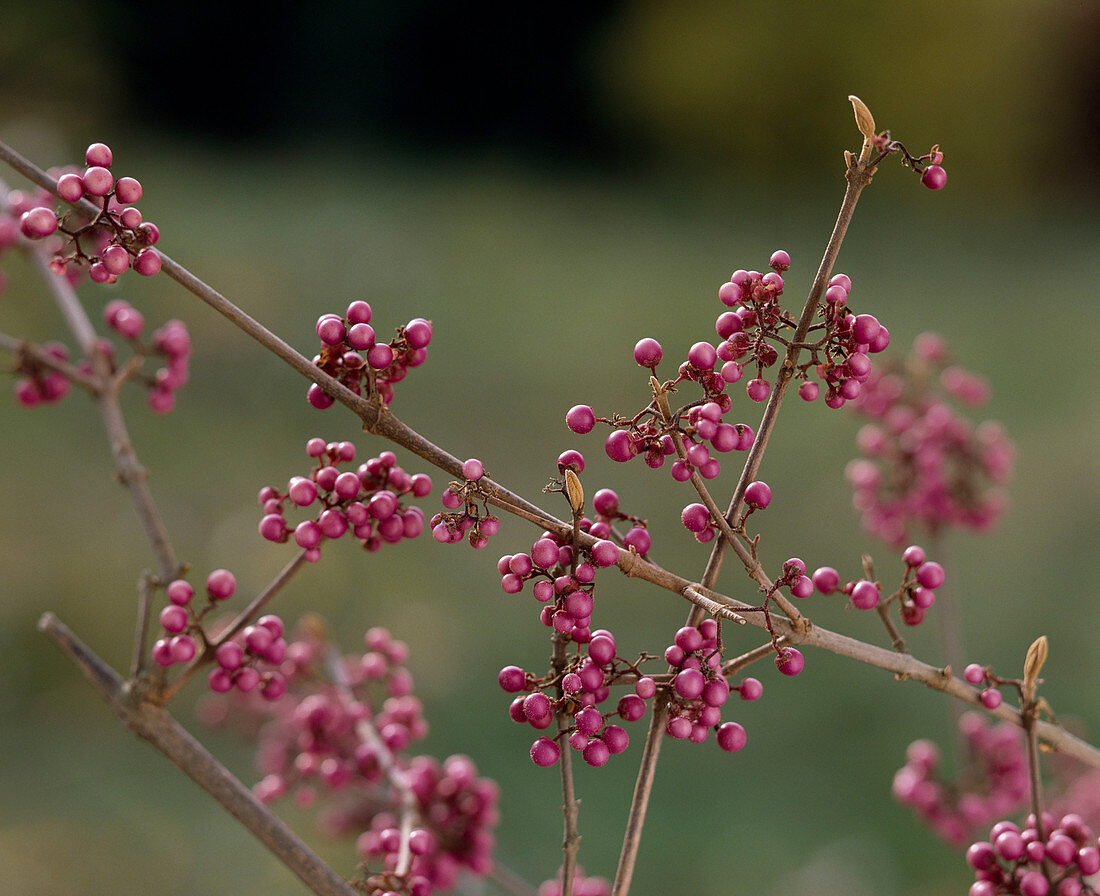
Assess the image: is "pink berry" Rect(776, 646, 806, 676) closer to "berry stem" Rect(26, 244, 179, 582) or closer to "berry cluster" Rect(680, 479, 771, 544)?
"berry cluster" Rect(680, 479, 771, 544)

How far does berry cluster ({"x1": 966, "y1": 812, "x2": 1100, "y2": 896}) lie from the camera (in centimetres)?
39

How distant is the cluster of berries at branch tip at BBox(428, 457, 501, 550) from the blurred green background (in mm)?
852

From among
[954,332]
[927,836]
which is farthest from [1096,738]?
[954,332]

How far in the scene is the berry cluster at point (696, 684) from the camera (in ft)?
1.09

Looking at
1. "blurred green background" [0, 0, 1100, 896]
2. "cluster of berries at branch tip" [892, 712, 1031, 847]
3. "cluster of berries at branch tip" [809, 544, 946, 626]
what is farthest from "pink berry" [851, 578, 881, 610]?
"blurred green background" [0, 0, 1100, 896]

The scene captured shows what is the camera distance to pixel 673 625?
2.06 m

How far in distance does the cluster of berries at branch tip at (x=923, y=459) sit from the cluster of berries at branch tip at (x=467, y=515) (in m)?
0.47

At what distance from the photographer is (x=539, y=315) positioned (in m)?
3.37

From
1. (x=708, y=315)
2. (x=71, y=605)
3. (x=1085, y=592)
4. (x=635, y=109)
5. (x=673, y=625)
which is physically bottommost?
(x=71, y=605)

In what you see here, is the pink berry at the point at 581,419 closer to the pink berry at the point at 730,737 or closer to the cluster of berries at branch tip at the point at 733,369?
the cluster of berries at branch tip at the point at 733,369

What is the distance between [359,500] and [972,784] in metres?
0.51

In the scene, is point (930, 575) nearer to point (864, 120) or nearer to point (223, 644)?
point (864, 120)

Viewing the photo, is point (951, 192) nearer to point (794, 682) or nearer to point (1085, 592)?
point (1085, 592)

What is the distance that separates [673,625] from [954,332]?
188 cm
